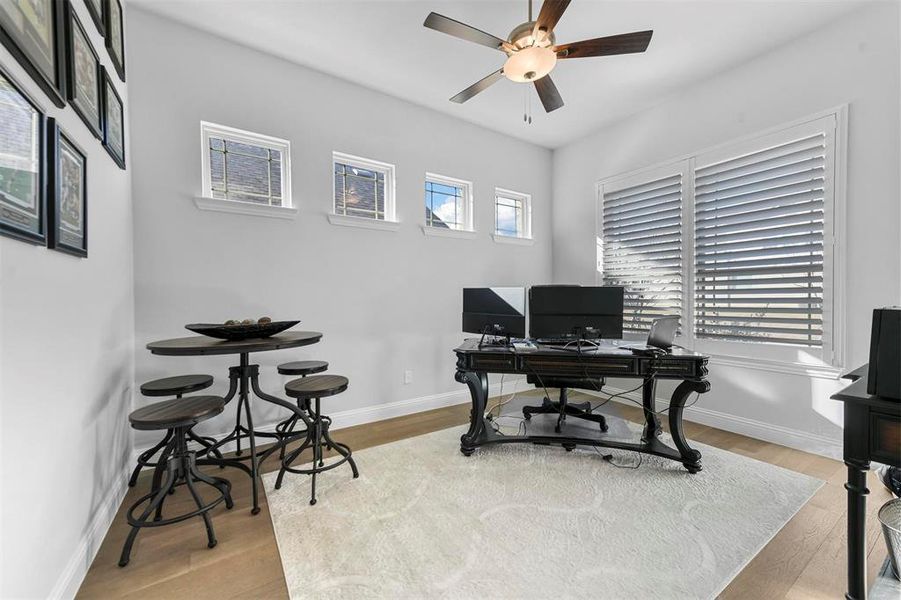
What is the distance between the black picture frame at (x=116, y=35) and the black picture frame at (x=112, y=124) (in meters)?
0.17

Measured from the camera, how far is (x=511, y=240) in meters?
4.48

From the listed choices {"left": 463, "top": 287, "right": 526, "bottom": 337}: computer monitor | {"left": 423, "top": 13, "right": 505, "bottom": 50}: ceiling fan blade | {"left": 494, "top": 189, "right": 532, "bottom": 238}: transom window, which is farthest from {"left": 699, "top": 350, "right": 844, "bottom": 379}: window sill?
{"left": 423, "top": 13, "right": 505, "bottom": 50}: ceiling fan blade

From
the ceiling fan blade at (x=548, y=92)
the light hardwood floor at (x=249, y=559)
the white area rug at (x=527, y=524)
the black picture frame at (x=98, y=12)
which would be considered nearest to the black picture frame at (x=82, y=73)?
the black picture frame at (x=98, y=12)

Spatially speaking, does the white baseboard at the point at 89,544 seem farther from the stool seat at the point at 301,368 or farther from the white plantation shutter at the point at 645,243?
the white plantation shutter at the point at 645,243

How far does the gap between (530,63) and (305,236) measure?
2.17 metres

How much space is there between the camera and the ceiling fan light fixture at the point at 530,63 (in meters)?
2.00

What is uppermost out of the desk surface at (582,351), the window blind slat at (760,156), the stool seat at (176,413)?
the window blind slat at (760,156)

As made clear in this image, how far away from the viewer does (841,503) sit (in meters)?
2.08

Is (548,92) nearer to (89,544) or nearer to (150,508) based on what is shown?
(150,508)

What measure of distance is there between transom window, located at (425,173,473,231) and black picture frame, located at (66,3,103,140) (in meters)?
2.54

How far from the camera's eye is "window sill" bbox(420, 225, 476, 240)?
3779mm

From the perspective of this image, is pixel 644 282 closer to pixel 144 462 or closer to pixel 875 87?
pixel 875 87

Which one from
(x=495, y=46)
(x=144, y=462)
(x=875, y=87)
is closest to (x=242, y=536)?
(x=144, y=462)

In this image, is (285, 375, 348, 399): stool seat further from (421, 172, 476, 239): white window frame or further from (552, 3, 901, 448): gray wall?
(552, 3, 901, 448): gray wall
